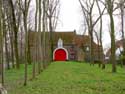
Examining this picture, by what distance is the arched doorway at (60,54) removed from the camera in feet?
286

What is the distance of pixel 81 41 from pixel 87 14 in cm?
3649

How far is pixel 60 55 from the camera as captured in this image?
88375 millimetres

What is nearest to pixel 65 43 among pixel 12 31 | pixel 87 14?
pixel 87 14

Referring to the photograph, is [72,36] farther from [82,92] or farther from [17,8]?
[82,92]

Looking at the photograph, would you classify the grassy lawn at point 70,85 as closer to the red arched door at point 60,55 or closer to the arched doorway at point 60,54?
the red arched door at point 60,55

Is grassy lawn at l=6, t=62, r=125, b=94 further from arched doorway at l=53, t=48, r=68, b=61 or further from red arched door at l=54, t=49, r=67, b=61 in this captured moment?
arched doorway at l=53, t=48, r=68, b=61

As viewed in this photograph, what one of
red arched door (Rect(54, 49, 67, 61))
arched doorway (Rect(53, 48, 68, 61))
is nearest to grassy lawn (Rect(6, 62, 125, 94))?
red arched door (Rect(54, 49, 67, 61))

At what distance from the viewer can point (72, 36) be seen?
101938 millimetres

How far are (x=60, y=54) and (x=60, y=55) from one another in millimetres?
724

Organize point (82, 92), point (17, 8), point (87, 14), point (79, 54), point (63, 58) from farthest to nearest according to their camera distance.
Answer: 1. point (79, 54)
2. point (63, 58)
3. point (87, 14)
4. point (17, 8)
5. point (82, 92)

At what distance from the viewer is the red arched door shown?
86938mm

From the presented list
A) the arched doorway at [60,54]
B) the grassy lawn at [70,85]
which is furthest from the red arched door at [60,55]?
the grassy lawn at [70,85]

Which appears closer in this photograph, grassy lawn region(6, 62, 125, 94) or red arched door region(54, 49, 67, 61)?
grassy lawn region(6, 62, 125, 94)

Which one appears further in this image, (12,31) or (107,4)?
(12,31)
